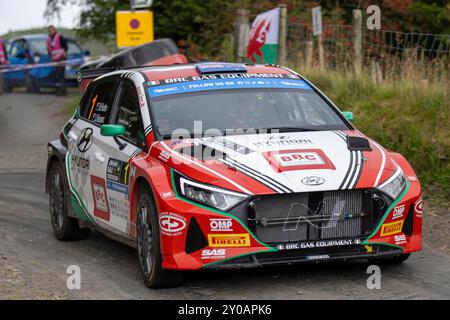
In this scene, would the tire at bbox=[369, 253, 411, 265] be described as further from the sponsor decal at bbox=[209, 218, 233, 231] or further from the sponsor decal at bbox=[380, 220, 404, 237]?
the sponsor decal at bbox=[209, 218, 233, 231]

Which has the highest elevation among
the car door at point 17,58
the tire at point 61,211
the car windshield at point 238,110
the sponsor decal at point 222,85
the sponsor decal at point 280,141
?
the sponsor decal at point 222,85

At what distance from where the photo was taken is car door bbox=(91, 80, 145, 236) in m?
8.80

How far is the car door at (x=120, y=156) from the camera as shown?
28.9 feet

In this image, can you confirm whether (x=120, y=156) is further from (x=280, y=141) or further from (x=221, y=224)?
(x=221, y=224)

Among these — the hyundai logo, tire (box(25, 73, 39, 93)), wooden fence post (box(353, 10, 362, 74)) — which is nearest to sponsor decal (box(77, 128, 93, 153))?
the hyundai logo

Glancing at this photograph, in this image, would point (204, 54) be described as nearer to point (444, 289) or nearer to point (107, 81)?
point (107, 81)

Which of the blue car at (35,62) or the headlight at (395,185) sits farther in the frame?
the blue car at (35,62)

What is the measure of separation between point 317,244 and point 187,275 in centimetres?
122

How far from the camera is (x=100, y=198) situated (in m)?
9.45

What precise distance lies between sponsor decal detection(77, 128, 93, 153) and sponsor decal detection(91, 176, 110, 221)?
0.44m

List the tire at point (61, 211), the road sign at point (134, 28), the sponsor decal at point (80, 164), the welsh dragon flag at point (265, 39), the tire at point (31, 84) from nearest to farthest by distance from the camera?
1. the sponsor decal at point (80, 164)
2. the tire at point (61, 211)
3. the welsh dragon flag at point (265, 39)
4. the road sign at point (134, 28)
5. the tire at point (31, 84)

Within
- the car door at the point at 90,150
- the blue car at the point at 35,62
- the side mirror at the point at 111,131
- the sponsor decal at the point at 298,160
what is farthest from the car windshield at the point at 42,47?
the sponsor decal at the point at 298,160

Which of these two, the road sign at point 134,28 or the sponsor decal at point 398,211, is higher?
the sponsor decal at point 398,211

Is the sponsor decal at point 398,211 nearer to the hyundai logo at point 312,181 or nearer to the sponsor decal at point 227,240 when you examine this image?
the hyundai logo at point 312,181
